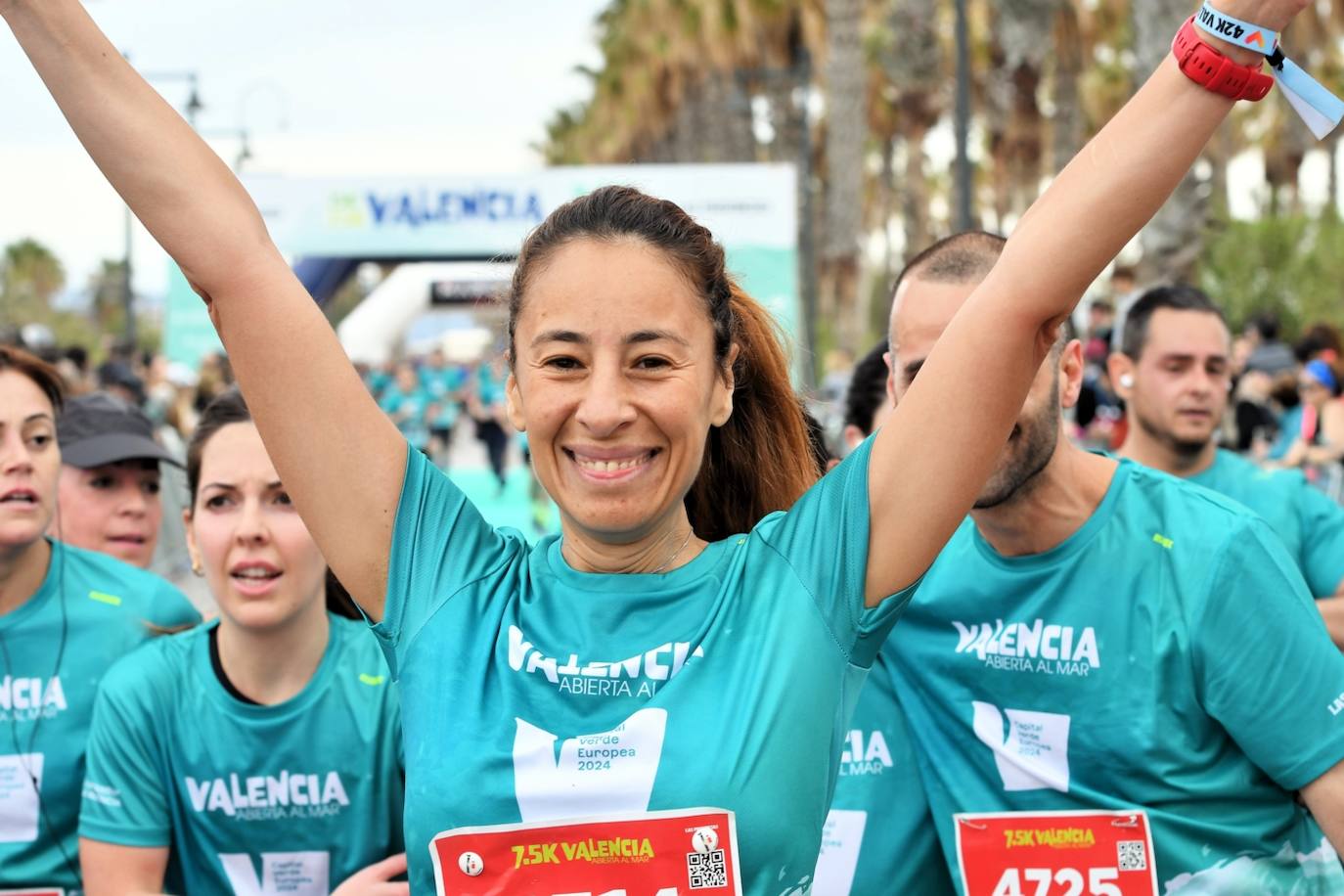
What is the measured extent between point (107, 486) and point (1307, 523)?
377 centimetres

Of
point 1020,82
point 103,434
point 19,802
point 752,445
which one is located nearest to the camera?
point 752,445

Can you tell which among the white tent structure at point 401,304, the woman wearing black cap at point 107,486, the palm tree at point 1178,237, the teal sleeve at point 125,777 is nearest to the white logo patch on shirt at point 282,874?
the teal sleeve at point 125,777

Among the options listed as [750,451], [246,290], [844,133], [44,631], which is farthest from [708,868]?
[844,133]

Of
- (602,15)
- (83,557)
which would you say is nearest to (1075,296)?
(83,557)

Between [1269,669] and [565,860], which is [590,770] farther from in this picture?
[1269,669]

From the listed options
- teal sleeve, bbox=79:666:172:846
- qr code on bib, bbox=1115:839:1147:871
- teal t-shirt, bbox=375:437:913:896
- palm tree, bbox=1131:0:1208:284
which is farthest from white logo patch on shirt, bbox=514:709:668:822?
palm tree, bbox=1131:0:1208:284

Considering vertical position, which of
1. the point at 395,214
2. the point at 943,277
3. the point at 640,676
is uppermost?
the point at 395,214

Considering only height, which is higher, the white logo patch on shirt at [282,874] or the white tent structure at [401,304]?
the white tent structure at [401,304]

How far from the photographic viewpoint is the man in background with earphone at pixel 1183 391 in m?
5.18

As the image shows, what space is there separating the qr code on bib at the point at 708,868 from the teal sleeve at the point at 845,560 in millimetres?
343

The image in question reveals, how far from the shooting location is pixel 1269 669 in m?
2.72

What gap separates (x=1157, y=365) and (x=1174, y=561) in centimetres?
280

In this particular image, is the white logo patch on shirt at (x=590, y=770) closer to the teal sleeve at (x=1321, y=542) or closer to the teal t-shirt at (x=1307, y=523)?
the teal t-shirt at (x=1307, y=523)

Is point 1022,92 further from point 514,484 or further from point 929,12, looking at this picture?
point 514,484
